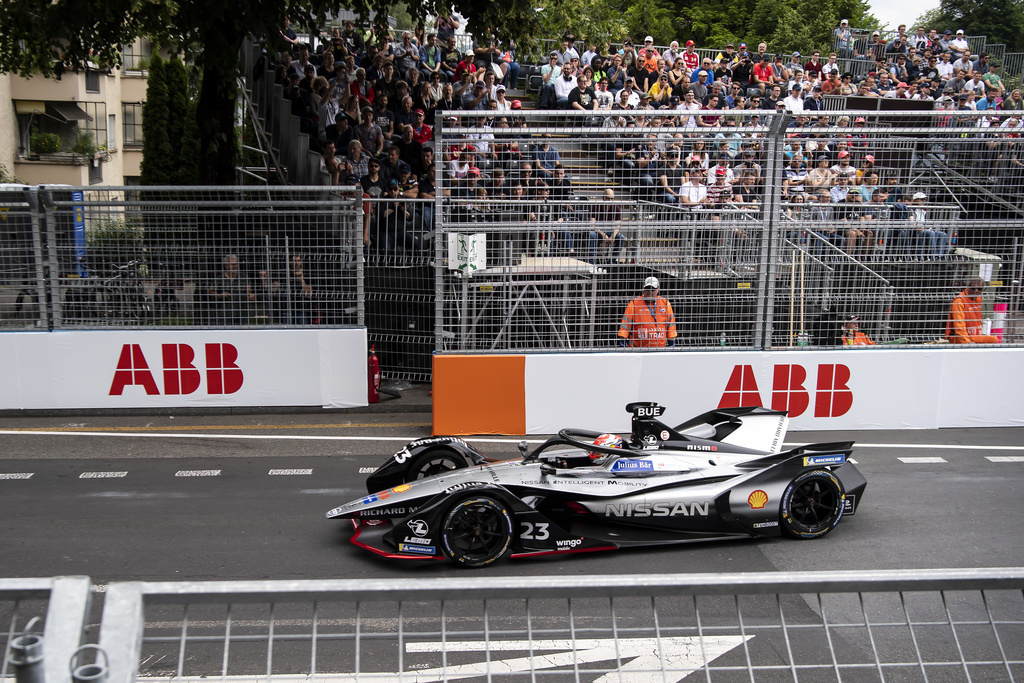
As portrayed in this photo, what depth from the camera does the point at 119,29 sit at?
1196 centimetres

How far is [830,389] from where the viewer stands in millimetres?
9656

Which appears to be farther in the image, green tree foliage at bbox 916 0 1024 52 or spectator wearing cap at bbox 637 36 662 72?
green tree foliage at bbox 916 0 1024 52

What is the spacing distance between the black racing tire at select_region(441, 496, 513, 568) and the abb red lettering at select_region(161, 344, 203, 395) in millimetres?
5521

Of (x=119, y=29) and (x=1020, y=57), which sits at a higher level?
(x=1020, y=57)

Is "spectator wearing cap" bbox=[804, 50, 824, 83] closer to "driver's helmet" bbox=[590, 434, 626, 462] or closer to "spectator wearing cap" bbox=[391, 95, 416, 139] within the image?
"spectator wearing cap" bbox=[391, 95, 416, 139]

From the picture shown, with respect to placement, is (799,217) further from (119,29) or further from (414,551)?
(119,29)

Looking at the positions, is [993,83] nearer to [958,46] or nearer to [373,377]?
[958,46]

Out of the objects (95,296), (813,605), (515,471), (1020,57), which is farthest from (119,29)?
(1020,57)

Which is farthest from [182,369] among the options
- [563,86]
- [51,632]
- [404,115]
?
[563,86]

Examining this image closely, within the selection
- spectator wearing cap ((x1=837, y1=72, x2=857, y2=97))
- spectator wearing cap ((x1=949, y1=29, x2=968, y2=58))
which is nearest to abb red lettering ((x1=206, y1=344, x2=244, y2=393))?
spectator wearing cap ((x1=837, y1=72, x2=857, y2=97))

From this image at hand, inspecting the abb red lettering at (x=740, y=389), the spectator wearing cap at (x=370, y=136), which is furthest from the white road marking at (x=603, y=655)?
the spectator wearing cap at (x=370, y=136)

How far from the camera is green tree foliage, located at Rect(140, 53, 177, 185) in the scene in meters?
23.7

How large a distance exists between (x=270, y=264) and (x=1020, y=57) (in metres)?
30.7

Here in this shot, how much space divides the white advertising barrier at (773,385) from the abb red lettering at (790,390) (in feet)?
0.04
